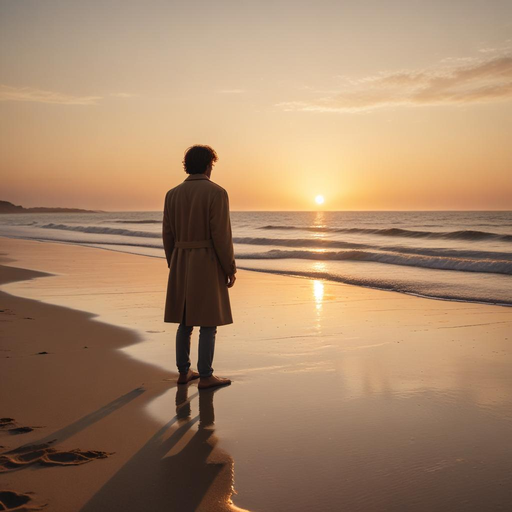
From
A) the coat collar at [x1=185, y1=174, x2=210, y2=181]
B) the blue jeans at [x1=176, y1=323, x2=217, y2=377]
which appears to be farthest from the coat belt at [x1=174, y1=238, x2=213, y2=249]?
the blue jeans at [x1=176, y1=323, x2=217, y2=377]

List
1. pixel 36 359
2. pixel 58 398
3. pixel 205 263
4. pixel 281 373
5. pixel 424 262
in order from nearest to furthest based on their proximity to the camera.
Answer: pixel 58 398, pixel 205 263, pixel 281 373, pixel 36 359, pixel 424 262

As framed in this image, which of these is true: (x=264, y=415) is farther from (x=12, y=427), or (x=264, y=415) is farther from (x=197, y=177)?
(x=197, y=177)

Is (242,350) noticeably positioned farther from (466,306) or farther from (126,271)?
(126,271)

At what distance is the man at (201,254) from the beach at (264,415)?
0.54m

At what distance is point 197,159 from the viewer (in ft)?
14.9

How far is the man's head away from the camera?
14.9 feet

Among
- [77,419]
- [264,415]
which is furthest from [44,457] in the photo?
[264,415]

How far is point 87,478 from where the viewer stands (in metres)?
2.88

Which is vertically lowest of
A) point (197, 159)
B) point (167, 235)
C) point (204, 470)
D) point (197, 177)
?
point (204, 470)

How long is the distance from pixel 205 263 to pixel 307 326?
2.79 m

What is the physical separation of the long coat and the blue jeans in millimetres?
122

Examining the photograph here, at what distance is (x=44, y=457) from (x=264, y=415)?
4.72 feet

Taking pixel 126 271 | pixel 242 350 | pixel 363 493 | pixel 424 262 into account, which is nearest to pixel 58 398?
pixel 242 350

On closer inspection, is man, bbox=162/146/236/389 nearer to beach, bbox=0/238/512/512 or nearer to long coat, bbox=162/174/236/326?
long coat, bbox=162/174/236/326
